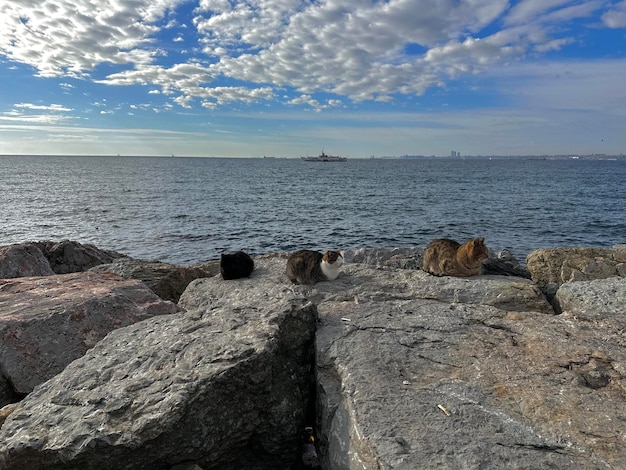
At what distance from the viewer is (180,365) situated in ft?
11.9

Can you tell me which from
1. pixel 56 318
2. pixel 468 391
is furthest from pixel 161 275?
pixel 468 391

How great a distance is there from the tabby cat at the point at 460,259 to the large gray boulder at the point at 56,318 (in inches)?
182

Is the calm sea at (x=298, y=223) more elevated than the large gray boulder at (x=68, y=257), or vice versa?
the large gray boulder at (x=68, y=257)

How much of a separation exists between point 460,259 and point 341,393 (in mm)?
4622

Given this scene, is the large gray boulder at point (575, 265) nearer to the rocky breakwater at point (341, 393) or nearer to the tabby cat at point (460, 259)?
the tabby cat at point (460, 259)

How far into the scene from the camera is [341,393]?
340cm

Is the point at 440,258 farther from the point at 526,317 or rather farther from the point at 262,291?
the point at 262,291

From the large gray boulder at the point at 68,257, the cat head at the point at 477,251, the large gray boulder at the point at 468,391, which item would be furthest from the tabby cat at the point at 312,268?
the large gray boulder at the point at 68,257

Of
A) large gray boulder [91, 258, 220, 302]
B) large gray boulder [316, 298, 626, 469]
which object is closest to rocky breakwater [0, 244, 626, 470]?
large gray boulder [316, 298, 626, 469]

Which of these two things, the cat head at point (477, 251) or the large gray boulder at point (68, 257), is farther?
the large gray boulder at point (68, 257)

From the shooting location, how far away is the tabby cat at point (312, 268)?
6473 mm

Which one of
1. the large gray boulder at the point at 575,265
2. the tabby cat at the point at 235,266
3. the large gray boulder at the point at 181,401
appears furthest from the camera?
the large gray boulder at the point at 575,265

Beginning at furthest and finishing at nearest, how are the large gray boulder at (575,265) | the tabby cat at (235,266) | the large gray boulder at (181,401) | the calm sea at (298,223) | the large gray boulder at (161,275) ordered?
1. the calm sea at (298,223)
2. the large gray boulder at (575,265)
3. the large gray boulder at (161,275)
4. the tabby cat at (235,266)
5. the large gray boulder at (181,401)

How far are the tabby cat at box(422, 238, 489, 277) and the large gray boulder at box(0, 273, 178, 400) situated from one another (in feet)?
15.1
